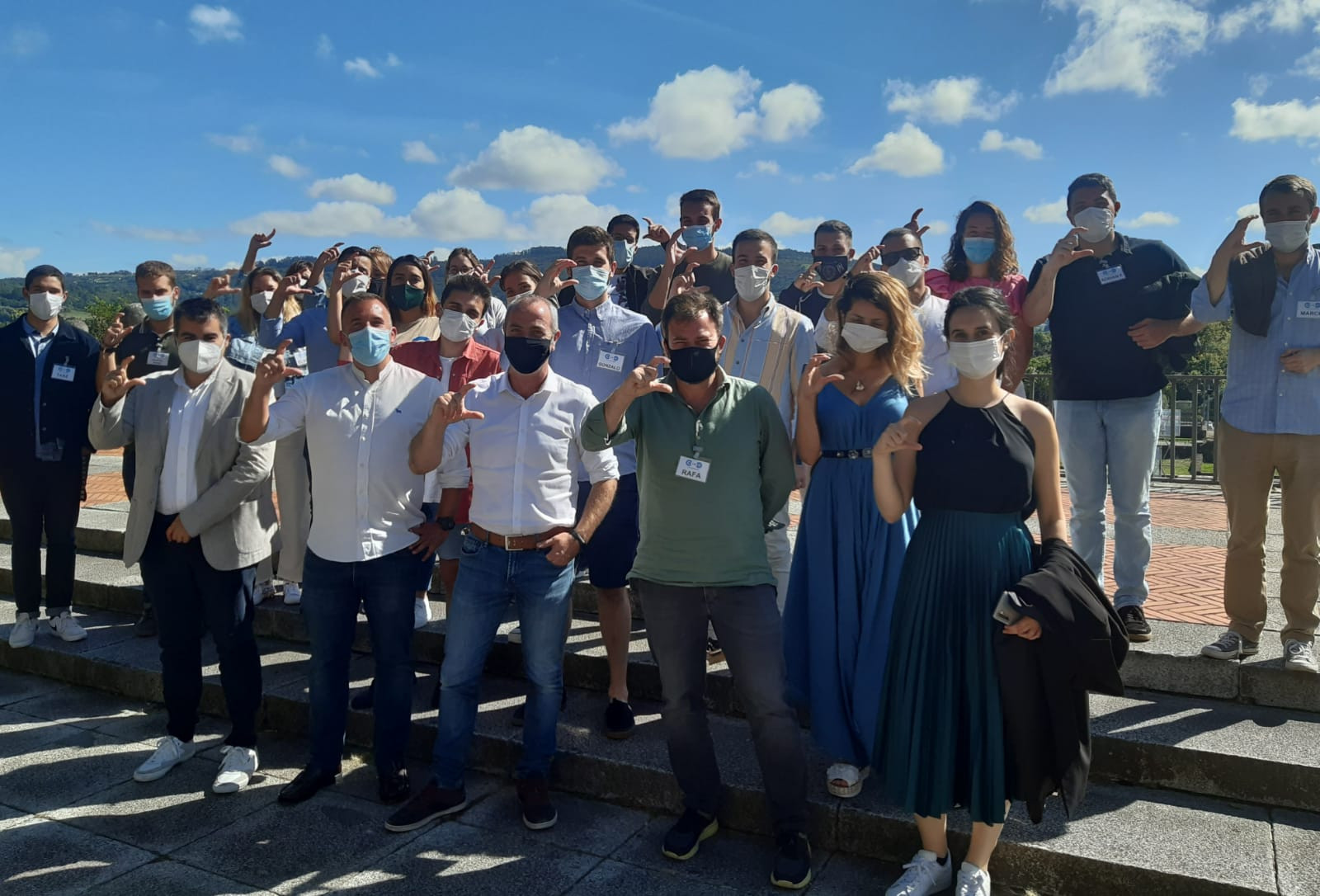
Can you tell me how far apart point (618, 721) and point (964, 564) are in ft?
6.38

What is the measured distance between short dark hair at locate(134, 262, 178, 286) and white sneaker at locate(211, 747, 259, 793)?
2607 millimetres

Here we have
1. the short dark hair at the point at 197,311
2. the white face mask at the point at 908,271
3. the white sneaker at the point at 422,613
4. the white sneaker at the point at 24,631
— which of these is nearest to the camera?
the short dark hair at the point at 197,311

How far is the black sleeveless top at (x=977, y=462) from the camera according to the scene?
2852mm

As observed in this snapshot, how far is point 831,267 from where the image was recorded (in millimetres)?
4887

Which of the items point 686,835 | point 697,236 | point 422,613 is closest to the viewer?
point 686,835

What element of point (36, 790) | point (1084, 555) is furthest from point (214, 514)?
point (1084, 555)

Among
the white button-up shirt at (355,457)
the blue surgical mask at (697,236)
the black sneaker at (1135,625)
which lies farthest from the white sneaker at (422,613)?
the black sneaker at (1135,625)

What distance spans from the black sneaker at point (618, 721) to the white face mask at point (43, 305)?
171 inches

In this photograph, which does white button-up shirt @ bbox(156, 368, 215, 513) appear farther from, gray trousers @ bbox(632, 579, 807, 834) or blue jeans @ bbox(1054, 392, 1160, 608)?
blue jeans @ bbox(1054, 392, 1160, 608)

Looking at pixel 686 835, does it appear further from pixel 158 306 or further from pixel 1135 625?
pixel 158 306

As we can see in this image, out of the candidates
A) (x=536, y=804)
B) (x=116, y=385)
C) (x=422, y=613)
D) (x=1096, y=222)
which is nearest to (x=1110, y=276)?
(x=1096, y=222)

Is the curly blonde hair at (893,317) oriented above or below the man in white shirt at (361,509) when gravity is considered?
above

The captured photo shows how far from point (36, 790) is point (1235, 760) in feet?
17.5

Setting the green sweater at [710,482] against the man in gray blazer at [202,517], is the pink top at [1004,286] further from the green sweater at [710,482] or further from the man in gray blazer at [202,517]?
the man in gray blazer at [202,517]
